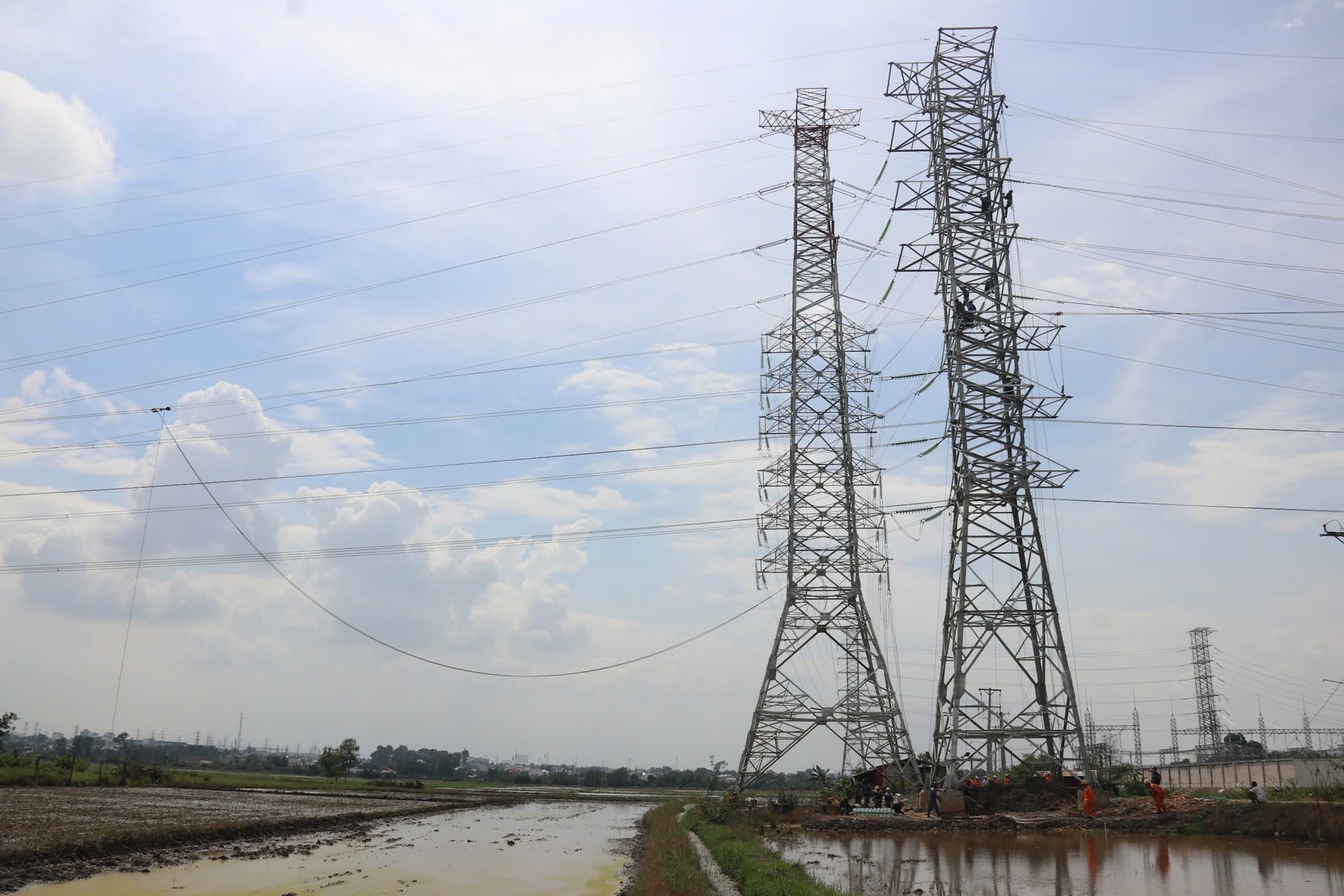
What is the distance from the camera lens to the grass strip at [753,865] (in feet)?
56.5

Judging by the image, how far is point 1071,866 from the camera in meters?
20.9

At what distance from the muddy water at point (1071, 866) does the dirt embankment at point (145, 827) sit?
18.0 metres

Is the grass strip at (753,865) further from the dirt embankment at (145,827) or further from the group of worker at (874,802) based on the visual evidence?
the dirt embankment at (145,827)

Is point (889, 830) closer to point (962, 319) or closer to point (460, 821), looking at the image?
point (962, 319)

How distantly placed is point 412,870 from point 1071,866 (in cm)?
1745

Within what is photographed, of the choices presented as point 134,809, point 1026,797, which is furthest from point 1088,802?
point 134,809

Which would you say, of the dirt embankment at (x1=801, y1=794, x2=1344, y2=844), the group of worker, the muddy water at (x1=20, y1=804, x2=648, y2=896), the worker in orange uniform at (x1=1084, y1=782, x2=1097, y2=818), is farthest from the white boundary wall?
the muddy water at (x1=20, y1=804, x2=648, y2=896)

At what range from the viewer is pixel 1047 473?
34.7 m

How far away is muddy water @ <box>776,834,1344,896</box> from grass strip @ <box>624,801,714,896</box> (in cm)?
270

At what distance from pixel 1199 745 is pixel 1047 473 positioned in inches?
2571

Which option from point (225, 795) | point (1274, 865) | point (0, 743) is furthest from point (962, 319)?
point (0, 743)

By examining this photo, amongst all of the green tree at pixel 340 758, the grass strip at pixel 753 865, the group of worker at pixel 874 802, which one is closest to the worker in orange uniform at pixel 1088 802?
the group of worker at pixel 874 802

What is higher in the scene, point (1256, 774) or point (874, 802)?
point (1256, 774)

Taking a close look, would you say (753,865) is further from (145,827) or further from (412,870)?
(145,827)
